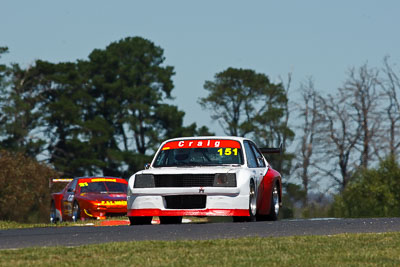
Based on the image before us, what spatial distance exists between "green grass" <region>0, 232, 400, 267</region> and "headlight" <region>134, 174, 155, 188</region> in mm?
4640

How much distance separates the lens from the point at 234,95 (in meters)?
78.3

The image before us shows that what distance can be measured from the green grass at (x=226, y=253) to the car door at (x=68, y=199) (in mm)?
15076

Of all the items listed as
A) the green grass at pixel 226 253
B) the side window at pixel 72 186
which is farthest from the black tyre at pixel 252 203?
the side window at pixel 72 186

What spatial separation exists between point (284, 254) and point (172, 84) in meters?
68.7

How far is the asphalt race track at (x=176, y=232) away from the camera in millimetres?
12343

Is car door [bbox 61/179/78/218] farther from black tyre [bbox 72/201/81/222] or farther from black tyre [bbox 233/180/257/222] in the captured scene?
Result: black tyre [bbox 233/180/257/222]

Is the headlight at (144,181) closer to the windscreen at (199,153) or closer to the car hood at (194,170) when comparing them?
the car hood at (194,170)

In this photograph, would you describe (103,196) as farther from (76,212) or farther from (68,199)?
(68,199)

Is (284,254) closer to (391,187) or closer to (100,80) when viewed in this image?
(391,187)

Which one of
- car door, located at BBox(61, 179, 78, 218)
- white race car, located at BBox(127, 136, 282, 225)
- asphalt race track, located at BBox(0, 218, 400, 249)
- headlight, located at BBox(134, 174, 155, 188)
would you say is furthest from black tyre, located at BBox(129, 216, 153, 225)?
car door, located at BBox(61, 179, 78, 218)

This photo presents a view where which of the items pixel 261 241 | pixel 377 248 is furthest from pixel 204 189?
pixel 377 248

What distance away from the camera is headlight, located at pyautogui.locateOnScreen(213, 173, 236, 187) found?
16.3 metres

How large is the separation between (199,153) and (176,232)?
13.1 feet

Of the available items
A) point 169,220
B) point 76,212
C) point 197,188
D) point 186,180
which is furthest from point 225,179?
point 76,212
